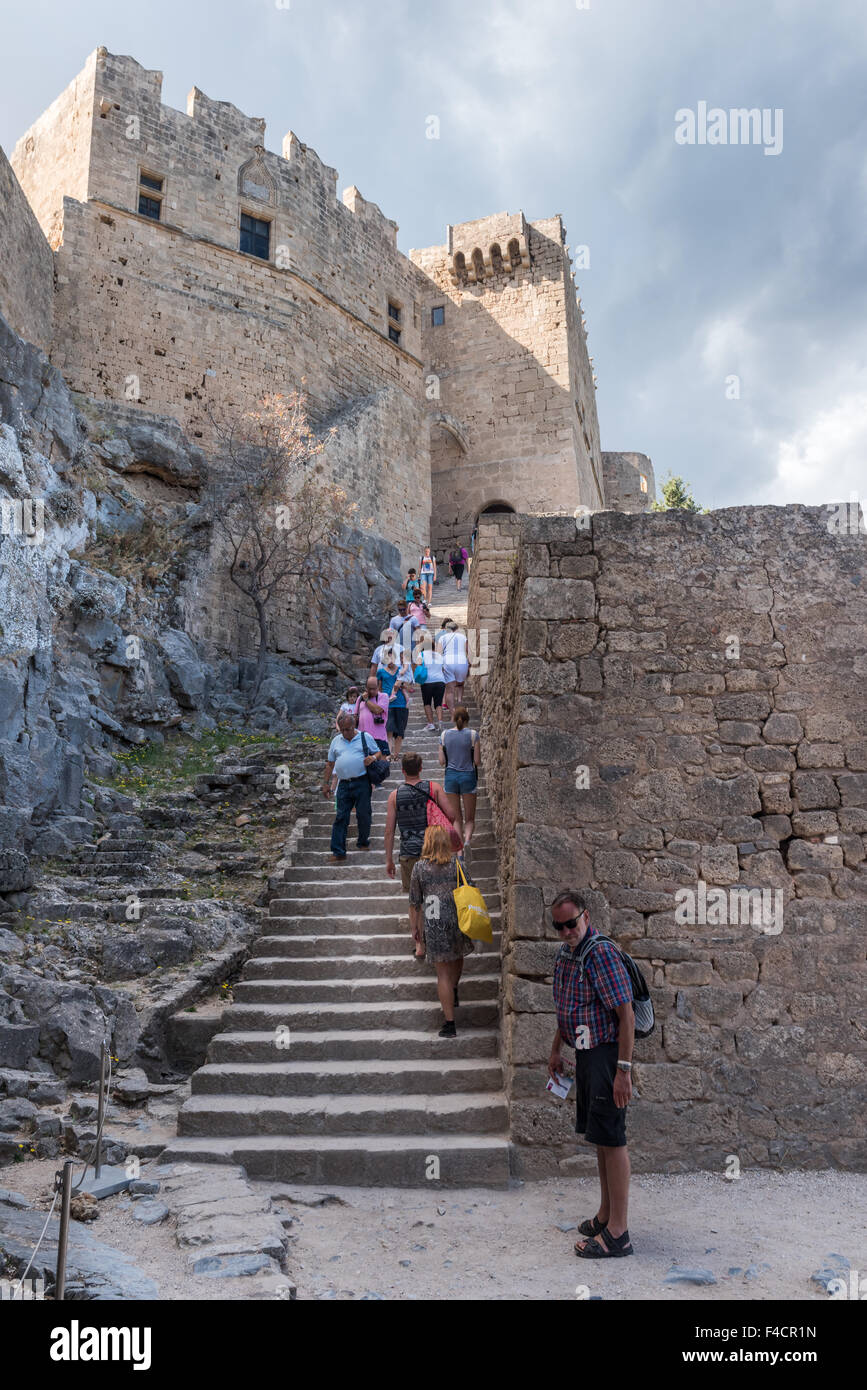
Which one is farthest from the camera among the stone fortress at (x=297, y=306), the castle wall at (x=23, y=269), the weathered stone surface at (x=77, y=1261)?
the stone fortress at (x=297, y=306)

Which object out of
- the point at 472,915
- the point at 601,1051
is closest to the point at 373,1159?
the point at 472,915

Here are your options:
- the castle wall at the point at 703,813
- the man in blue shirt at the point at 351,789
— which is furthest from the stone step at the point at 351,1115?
the man in blue shirt at the point at 351,789

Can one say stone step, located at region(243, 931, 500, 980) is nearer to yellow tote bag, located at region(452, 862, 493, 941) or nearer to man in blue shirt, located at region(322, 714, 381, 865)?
yellow tote bag, located at region(452, 862, 493, 941)

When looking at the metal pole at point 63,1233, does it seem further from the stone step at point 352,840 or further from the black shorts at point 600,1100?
the stone step at point 352,840

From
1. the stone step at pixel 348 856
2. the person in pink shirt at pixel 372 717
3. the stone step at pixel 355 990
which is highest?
the person in pink shirt at pixel 372 717

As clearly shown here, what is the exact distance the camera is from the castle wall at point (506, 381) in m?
27.0

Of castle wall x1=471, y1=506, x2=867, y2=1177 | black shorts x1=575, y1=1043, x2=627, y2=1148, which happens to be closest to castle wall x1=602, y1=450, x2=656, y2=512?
castle wall x1=471, y1=506, x2=867, y2=1177

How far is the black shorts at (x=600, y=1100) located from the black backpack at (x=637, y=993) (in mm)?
204

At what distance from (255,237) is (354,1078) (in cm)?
2154

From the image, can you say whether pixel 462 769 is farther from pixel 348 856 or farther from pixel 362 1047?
pixel 362 1047

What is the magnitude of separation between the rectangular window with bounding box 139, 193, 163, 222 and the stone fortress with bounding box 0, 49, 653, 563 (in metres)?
0.03

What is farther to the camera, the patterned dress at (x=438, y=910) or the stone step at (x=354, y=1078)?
the patterned dress at (x=438, y=910)

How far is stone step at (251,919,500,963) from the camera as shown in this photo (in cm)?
630
